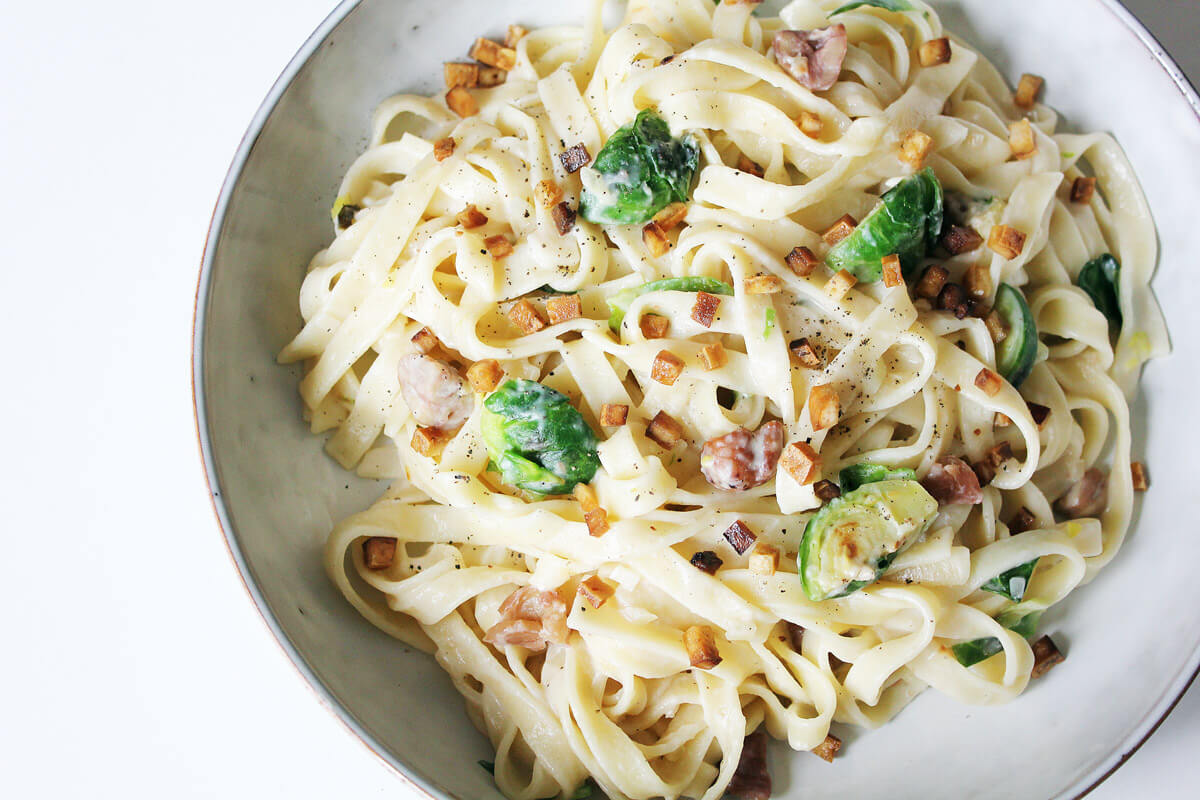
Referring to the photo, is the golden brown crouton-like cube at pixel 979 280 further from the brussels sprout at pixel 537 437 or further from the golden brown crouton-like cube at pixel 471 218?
the golden brown crouton-like cube at pixel 471 218

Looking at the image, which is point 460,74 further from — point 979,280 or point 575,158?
point 979,280

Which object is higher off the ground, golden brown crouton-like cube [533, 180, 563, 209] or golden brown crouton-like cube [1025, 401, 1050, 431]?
golden brown crouton-like cube [1025, 401, 1050, 431]

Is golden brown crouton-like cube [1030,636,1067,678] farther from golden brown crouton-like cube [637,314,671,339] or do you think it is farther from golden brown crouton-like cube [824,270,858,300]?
golden brown crouton-like cube [637,314,671,339]

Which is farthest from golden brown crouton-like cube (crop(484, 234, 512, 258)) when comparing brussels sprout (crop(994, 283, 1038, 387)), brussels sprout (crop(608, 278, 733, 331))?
brussels sprout (crop(994, 283, 1038, 387))

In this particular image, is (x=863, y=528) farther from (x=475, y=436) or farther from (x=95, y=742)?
(x=95, y=742)

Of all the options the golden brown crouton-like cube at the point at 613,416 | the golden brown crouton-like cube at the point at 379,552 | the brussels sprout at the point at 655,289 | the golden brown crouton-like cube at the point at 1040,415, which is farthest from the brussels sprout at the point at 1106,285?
the golden brown crouton-like cube at the point at 379,552

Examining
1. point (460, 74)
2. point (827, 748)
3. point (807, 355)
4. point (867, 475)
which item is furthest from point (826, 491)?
point (460, 74)
